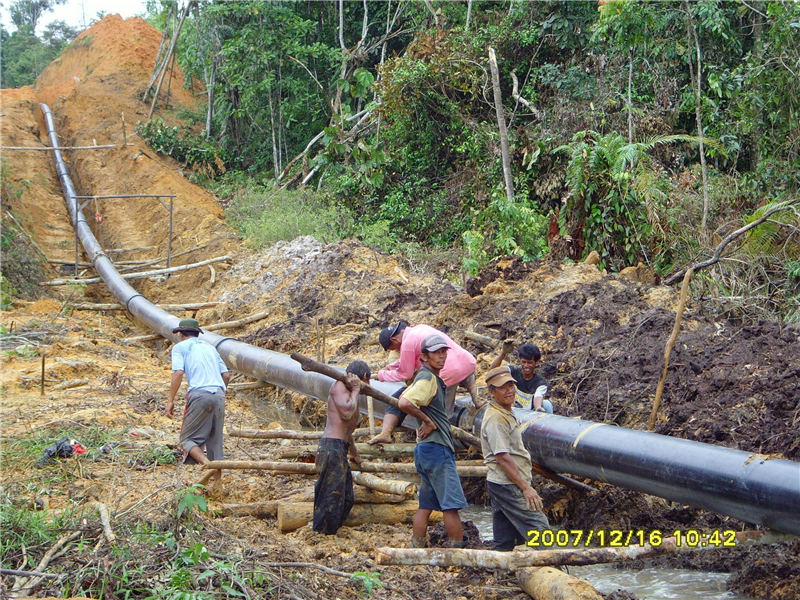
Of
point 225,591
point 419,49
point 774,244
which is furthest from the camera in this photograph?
point 419,49

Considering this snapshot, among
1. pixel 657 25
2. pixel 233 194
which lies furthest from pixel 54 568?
pixel 233 194

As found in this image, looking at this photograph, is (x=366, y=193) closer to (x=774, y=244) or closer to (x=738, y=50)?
(x=738, y=50)

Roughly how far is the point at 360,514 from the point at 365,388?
1270 mm

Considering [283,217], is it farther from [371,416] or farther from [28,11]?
[28,11]

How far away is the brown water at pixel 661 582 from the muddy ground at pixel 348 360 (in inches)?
5.6

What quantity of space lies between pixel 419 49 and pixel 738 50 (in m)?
6.83

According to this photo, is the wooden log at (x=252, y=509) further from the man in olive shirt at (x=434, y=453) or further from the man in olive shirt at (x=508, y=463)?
the man in olive shirt at (x=508, y=463)

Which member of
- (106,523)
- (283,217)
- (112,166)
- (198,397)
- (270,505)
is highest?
(112,166)

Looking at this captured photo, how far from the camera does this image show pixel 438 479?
593 centimetres

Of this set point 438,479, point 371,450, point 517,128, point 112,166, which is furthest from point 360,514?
point 112,166

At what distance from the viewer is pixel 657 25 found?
14750 millimetres

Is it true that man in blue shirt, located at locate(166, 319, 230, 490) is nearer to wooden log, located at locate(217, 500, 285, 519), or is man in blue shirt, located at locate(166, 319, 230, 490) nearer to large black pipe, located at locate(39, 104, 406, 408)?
wooden log, located at locate(217, 500, 285, 519)

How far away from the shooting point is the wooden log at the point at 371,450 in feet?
23.7

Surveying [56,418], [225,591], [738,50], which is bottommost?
[56,418]
